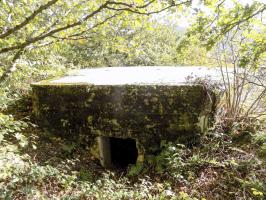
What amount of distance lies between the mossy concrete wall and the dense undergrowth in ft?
1.04

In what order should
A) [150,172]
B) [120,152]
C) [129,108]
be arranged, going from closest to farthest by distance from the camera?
[150,172]
[129,108]
[120,152]

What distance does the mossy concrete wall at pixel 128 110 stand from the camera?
5.20m

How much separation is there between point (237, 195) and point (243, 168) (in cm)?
62

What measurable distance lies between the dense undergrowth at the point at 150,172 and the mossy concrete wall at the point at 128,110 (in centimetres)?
32

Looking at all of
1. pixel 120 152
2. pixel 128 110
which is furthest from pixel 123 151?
pixel 128 110

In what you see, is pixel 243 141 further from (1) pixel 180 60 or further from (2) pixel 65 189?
(1) pixel 180 60

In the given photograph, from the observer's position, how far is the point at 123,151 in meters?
6.89

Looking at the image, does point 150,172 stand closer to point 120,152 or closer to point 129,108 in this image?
point 129,108

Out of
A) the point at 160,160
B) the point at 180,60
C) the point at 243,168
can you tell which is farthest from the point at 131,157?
the point at 180,60

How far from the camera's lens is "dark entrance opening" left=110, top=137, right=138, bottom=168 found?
6.68 metres

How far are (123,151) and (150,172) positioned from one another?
1919 millimetres

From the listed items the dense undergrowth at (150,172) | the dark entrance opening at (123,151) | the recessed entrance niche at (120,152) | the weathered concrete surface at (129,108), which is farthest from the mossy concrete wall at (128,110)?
the dark entrance opening at (123,151)

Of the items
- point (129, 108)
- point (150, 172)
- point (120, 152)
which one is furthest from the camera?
point (120, 152)

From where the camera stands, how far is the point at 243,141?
5418mm
